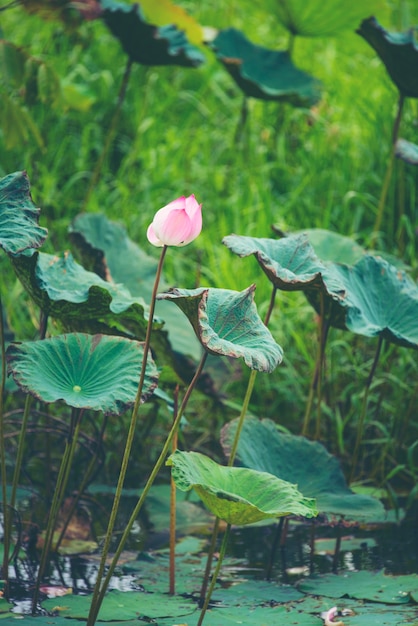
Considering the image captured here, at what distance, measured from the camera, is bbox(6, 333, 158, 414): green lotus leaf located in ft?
4.63

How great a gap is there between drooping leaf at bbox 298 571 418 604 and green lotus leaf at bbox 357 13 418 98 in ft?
4.66

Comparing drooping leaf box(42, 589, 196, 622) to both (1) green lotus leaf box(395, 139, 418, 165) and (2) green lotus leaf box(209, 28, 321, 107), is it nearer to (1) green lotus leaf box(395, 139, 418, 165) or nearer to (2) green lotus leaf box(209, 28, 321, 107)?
(1) green lotus leaf box(395, 139, 418, 165)

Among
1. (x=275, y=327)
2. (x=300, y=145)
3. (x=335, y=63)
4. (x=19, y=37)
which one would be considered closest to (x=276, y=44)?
(x=335, y=63)

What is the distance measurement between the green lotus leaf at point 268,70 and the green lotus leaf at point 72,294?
1.80 meters

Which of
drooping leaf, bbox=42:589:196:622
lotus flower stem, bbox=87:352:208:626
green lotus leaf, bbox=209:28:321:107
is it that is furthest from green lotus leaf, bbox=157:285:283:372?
green lotus leaf, bbox=209:28:321:107

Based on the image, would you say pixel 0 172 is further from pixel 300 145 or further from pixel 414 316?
pixel 414 316

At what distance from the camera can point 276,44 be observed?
4.68 metres

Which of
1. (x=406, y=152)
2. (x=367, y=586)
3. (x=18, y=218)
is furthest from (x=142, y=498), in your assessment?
(x=406, y=152)

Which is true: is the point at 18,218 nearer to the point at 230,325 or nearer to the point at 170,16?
the point at 230,325

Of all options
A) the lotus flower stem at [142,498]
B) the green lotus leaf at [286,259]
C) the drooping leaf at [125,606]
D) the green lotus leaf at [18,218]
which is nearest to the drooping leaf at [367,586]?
the drooping leaf at [125,606]

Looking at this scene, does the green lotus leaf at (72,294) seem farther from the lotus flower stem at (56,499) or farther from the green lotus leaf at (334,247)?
the green lotus leaf at (334,247)

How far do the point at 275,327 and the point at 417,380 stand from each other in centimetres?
50

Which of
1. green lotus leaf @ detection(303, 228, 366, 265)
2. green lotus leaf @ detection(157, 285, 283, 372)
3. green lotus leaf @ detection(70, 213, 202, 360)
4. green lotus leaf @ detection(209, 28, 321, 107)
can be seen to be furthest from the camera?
green lotus leaf @ detection(209, 28, 321, 107)

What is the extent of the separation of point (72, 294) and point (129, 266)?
80cm
